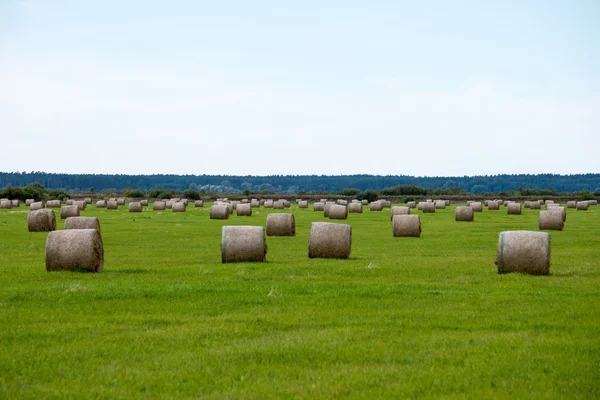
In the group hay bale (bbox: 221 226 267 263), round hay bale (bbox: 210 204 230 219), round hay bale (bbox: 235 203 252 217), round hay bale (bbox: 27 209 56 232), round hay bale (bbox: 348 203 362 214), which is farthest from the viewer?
round hay bale (bbox: 348 203 362 214)

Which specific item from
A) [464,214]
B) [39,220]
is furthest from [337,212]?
[39,220]

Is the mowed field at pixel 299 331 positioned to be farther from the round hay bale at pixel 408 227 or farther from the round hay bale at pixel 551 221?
the round hay bale at pixel 551 221

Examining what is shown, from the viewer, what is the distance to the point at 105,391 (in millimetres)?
9633

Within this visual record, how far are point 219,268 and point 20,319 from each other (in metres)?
8.49

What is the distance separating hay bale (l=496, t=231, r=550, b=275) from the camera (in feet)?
67.7

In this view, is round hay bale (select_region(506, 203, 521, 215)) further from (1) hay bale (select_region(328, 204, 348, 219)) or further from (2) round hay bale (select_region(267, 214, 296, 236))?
(2) round hay bale (select_region(267, 214, 296, 236))

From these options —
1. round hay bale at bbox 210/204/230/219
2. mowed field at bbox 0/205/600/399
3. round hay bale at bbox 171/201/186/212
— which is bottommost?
round hay bale at bbox 171/201/186/212

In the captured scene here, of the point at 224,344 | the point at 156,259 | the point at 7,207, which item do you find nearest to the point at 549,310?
the point at 224,344

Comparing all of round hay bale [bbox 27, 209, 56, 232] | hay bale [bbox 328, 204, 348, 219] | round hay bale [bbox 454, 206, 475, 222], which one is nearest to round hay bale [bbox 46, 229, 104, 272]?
round hay bale [bbox 27, 209, 56, 232]

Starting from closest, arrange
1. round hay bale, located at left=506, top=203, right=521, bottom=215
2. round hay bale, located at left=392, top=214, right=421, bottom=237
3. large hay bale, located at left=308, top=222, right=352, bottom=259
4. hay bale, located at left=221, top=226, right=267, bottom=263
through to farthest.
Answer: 1. hay bale, located at left=221, top=226, right=267, bottom=263
2. large hay bale, located at left=308, top=222, right=352, bottom=259
3. round hay bale, located at left=392, top=214, right=421, bottom=237
4. round hay bale, located at left=506, top=203, right=521, bottom=215

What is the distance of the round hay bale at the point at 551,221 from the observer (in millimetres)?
43250

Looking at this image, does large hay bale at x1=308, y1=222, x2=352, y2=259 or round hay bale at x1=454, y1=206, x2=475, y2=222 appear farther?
round hay bale at x1=454, y1=206, x2=475, y2=222

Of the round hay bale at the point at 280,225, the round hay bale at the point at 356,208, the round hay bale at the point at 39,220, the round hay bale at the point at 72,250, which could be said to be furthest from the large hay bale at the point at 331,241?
the round hay bale at the point at 356,208

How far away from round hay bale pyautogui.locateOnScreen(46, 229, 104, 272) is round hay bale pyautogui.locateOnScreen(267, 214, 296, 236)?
54.5 ft
